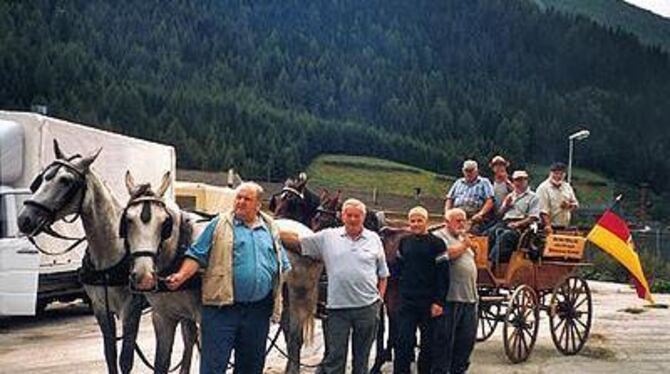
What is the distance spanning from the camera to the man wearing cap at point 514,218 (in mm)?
11414

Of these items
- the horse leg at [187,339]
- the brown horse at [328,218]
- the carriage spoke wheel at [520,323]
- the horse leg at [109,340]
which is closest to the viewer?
the horse leg at [109,340]

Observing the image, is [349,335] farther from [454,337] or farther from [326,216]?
[326,216]

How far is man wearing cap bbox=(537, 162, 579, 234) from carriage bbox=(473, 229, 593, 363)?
0.23 metres

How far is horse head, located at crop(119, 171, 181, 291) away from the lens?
6.34 m

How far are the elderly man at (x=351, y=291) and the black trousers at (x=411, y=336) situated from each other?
1.32m

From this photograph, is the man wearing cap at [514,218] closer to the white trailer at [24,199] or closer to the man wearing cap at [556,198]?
the man wearing cap at [556,198]

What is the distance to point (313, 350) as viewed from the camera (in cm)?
1211

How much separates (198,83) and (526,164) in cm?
3564

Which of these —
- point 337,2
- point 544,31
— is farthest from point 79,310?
point 337,2

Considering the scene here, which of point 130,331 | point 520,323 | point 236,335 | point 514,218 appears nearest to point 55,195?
point 130,331

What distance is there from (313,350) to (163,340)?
200 inches

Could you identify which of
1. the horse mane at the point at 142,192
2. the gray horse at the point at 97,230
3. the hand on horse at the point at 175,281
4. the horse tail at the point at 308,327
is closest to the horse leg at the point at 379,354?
the horse tail at the point at 308,327

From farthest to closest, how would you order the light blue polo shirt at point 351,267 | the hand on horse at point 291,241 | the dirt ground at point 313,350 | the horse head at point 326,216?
the dirt ground at point 313,350
the horse head at point 326,216
the hand on horse at point 291,241
the light blue polo shirt at point 351,267

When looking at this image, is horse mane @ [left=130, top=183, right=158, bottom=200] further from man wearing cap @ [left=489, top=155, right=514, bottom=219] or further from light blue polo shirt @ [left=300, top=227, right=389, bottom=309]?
man wearing cap @ [left=489, top=155, right=514, bottom=219]
